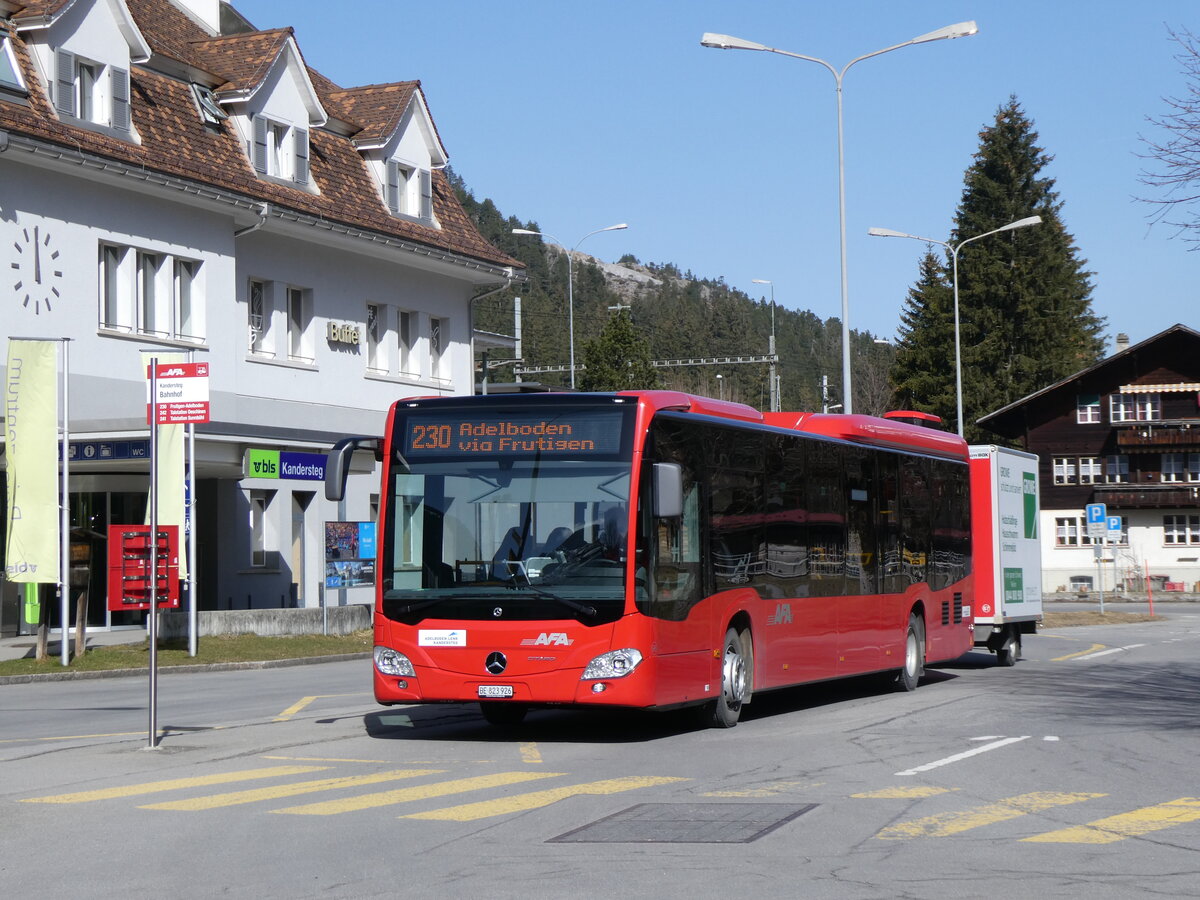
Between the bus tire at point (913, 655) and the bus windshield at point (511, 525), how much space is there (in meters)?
7.68

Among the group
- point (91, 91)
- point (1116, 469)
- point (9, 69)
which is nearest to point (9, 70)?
point (9, 69)

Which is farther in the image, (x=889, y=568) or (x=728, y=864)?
(x=889, y=568)

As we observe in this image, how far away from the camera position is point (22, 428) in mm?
24281

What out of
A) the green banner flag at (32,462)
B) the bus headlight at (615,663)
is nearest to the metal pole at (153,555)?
the bus headlight at (615,663)

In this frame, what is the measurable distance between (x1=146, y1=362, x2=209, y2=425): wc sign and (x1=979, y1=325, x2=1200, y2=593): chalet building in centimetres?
6654

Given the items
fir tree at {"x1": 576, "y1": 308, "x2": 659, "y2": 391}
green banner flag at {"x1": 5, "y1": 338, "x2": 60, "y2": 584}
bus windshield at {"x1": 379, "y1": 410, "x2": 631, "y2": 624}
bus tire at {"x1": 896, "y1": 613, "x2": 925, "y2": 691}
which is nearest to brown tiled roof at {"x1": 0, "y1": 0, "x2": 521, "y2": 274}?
green banner flag at {"x1": 5, "y1": 338, "x2": 60, "y2": 584}

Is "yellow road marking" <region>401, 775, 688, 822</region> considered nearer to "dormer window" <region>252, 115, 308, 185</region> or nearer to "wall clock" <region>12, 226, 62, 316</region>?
"wall clock" <region>12, 226, 62, 316</region>

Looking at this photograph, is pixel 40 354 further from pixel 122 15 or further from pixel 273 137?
pixel 273 137

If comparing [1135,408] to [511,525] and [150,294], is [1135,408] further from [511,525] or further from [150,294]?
[511,525]

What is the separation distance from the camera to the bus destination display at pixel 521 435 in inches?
543

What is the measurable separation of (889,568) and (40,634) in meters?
12.8

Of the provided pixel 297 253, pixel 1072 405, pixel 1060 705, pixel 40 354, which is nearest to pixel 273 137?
pixel 297 253

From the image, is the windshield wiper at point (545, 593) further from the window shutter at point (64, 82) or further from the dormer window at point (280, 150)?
the dormer window at point (280, 150)

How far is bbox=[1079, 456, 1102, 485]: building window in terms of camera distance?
79.7m
